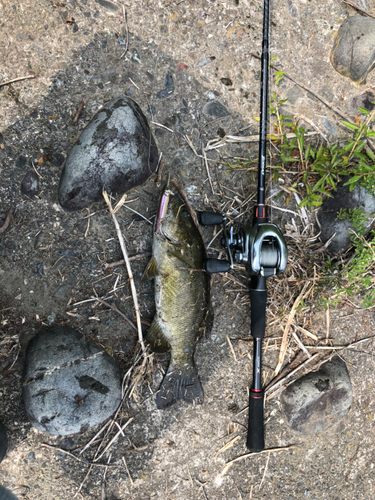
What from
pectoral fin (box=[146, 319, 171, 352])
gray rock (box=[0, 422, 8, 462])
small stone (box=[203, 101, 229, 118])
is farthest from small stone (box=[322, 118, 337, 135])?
gray rock (box=[0, 422, 8, 462])

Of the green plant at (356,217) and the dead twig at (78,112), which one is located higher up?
the dead twig at (78,112)

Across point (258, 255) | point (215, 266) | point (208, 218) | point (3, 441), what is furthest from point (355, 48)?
point (3, 441)

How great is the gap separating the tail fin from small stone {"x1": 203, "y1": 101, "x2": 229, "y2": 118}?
218 centimetres

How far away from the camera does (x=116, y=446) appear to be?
9.29 feet

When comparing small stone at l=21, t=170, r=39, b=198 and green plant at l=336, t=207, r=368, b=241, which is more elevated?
small stone at l=21, t=170, r=39, b=198

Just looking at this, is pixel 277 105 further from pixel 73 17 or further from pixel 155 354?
pixel 155 354

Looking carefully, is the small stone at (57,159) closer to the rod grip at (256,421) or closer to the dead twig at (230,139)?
the dead twig at (230,139)

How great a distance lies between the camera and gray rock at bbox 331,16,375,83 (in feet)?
9.43

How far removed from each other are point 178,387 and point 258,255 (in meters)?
1.37

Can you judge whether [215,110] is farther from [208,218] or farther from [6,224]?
[6,224]

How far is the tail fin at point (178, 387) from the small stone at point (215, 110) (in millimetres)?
2176

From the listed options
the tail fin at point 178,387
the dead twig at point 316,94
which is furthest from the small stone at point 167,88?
the tail fin at point 178,387

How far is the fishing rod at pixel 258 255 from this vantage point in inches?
89.4

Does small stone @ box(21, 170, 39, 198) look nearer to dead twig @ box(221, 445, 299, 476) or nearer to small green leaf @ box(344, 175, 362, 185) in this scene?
small green leaf @ box(344, 175, 362, 185)
